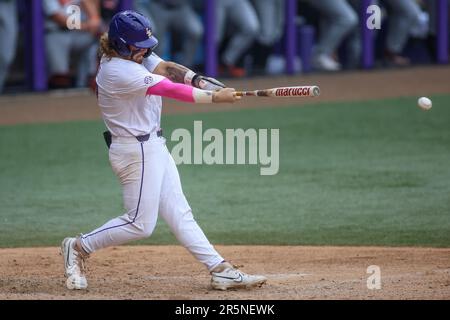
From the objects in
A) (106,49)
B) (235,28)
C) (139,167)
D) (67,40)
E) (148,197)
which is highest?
(106,49)

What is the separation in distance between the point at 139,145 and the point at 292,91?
0.90 m

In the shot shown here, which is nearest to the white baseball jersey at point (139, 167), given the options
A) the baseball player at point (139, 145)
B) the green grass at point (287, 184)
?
the baseball player at point (139, 145)

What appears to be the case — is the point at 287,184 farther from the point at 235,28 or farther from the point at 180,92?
the point at 235,28

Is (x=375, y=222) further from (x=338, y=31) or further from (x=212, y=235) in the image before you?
(x=338, y=31)

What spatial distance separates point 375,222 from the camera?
A: 8.22 meters

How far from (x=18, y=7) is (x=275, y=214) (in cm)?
662

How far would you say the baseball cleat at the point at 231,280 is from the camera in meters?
6.07

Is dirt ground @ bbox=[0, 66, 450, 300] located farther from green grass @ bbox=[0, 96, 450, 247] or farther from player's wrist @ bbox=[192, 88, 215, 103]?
player's wrist @ bbox=[192, 88, 215, 103]

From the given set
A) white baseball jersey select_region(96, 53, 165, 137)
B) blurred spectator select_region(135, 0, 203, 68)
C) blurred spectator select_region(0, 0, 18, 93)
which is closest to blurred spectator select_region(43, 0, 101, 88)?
blurred spectator select_region(0, 0, 18, 93)

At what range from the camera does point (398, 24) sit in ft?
55.6

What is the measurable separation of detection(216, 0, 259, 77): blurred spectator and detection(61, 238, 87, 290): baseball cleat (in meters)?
9.35

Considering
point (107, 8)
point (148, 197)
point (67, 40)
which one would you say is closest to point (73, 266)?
point (148, 197)

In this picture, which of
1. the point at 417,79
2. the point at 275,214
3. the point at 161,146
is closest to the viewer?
the point at 161,146
